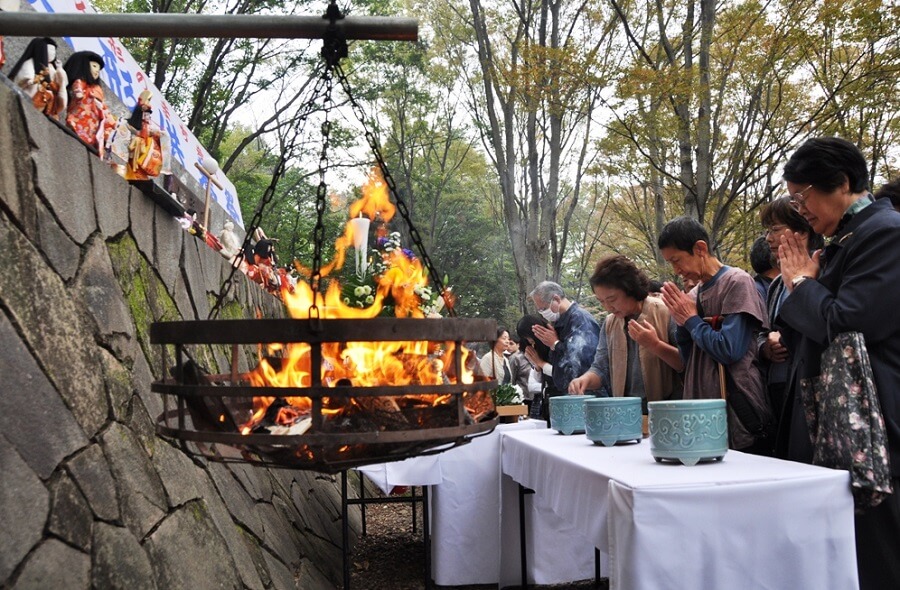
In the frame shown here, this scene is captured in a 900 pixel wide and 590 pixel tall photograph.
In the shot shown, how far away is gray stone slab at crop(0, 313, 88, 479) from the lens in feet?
7.73

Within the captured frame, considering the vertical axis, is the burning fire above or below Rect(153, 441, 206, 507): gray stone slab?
above

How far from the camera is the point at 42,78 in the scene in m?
3.34

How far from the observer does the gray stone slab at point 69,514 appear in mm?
2404

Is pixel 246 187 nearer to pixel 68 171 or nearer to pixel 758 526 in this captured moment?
pixel 68 171

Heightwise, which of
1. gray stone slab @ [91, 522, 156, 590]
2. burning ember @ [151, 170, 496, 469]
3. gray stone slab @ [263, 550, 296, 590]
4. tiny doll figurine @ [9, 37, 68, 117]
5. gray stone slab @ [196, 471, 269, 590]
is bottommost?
gray stone slab @ [263, 550, 296, 590]

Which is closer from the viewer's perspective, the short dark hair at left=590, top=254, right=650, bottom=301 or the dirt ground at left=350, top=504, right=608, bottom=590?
the short dark hair at left=590, top=254, right=650, bottom=301

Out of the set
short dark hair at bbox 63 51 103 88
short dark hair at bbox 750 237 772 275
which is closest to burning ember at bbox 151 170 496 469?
short dark hair at bbox 63 51 103 88

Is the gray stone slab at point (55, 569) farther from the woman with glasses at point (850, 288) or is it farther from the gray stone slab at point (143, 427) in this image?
the woman with glasses at point (850, 288)

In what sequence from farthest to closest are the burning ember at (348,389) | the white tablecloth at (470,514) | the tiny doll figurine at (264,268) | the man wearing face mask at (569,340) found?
the tiny doll figurine at (264,268), the man wearing face mask at (569,340), the white tablecloth at (470,514), the burning ember at (348,389)

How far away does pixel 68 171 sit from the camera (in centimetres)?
304

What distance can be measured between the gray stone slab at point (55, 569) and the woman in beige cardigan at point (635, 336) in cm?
262

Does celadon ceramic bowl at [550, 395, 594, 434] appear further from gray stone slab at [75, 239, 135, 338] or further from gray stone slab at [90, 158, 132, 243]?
gray stone slab at [90, 158, 132, 243]

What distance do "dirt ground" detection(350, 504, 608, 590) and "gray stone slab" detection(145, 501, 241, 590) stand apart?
2157mm

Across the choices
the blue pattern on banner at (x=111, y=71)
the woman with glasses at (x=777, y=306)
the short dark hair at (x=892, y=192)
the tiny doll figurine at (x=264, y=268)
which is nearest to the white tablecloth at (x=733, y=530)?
the woman with glasses at (x=777, y=306)
